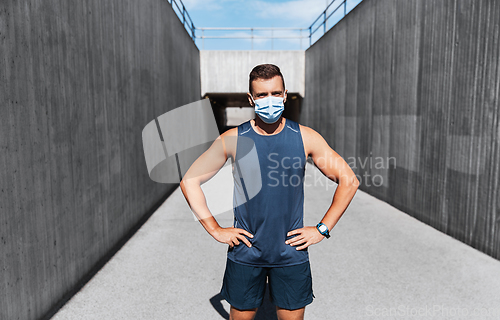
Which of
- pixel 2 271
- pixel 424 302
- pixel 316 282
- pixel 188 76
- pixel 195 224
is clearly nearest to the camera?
pixel 2 271

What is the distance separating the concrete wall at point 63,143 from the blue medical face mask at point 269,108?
1937 millimetres

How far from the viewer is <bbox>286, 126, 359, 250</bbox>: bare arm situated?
2.05 metres

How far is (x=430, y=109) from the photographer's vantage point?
6020mm

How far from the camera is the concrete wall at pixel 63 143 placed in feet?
8.69

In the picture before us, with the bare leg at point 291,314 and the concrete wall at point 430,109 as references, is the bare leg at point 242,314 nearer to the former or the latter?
the bare leg at point 291,314

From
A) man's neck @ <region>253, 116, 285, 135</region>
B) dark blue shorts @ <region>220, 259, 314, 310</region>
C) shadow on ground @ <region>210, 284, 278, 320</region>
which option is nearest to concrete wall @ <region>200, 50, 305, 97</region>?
shadow on ground @ <region>210, 284, 278, 320</region>

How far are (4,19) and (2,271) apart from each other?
1.86 metres

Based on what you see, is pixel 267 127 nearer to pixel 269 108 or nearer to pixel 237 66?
pixel 269 108

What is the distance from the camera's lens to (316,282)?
380 cm

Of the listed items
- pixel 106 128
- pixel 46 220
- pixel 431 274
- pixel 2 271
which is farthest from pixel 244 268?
pixel 106 128

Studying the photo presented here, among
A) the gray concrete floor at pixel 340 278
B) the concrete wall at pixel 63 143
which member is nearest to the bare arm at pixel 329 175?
the gray concrete floor at pixel 340 278

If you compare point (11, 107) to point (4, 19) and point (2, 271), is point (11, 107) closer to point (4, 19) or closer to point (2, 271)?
point (4, 19)

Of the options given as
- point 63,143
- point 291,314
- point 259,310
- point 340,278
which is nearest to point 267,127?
point 291,314

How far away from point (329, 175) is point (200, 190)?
0.79 metres
